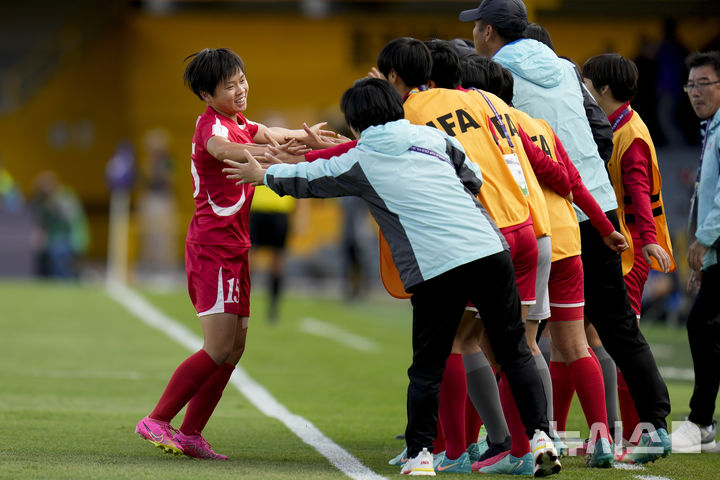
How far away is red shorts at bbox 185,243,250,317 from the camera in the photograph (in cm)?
641

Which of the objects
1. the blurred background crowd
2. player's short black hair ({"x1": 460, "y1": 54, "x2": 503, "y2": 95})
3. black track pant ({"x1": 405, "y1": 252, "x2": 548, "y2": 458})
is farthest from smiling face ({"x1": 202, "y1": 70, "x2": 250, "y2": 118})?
the blurred background crowd

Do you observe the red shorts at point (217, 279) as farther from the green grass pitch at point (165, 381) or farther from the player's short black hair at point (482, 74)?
the player's short black hair at point (482, 74)

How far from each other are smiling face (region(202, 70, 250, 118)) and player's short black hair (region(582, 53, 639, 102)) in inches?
75.4

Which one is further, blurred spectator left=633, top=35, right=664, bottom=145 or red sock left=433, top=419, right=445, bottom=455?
blurred spectator left=633, top=35, right=664, bottom=145

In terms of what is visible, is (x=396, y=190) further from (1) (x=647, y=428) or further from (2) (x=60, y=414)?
(2) (x=60, y=414)

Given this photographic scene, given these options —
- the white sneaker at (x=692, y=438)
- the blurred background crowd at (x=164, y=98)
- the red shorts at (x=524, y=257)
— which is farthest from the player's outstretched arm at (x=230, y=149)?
the blurred background crowd at (x=164, y=98)

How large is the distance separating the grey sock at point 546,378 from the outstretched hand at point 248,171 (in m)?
1.61

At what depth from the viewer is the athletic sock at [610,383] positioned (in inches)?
267

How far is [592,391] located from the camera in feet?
20.4

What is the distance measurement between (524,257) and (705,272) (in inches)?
71.4

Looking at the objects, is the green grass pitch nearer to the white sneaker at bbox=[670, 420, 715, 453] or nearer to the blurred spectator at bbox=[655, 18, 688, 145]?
the white sneaker at bbox=[670, 420, 715, 453]

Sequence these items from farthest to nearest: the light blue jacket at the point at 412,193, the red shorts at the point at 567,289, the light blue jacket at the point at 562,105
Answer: the light blue jacket at the point at 562,105
the red shorts at the point at 567,289
the light blue jacket at the point at 412,193

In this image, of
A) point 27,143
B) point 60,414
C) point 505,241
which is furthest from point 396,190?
point 27,143

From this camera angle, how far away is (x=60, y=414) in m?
8.09
